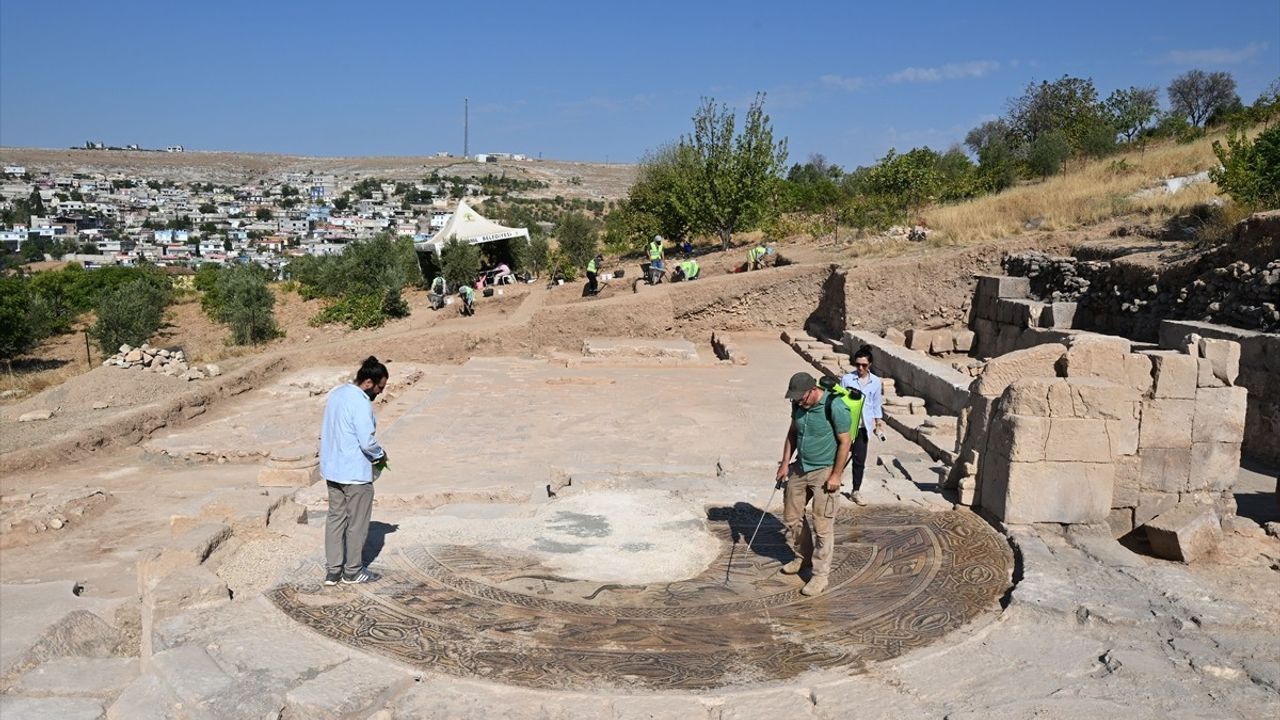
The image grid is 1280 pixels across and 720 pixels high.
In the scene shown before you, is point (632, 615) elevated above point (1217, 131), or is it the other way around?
point (1217, 131)

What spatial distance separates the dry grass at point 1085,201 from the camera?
1892 cm

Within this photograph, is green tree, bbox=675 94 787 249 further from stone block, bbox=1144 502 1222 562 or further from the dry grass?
stone block, bbox=1144 502 1222 562

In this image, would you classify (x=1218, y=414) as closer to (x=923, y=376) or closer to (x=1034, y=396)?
(x=1034, y=396)

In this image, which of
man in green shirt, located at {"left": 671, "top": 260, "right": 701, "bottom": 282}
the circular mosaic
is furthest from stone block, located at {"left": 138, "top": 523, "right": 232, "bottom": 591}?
man in green shirt, located at {"left": 671, "top": 260, "right": 701, "bottom": 282}

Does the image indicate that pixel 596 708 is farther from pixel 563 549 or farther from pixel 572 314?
pixel 572 314

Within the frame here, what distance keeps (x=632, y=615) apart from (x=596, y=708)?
1126 mm

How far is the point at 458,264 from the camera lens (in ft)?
94.6

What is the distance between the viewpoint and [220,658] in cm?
467

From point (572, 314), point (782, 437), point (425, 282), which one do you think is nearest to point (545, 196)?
point (425, 282)

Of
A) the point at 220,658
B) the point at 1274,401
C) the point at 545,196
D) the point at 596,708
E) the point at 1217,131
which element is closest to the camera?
the point at 596,708

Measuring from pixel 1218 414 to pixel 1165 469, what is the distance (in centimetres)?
69

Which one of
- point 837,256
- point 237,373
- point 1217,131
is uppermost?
point 1217,131

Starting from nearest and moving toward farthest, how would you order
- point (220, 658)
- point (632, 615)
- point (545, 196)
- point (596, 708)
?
point (596, 708) → point (220, 658) → point (632, 615) → point (545, 196)

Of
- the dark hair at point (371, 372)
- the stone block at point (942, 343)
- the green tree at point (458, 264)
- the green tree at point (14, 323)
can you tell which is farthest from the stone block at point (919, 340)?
the green tree at point (14, 323)
